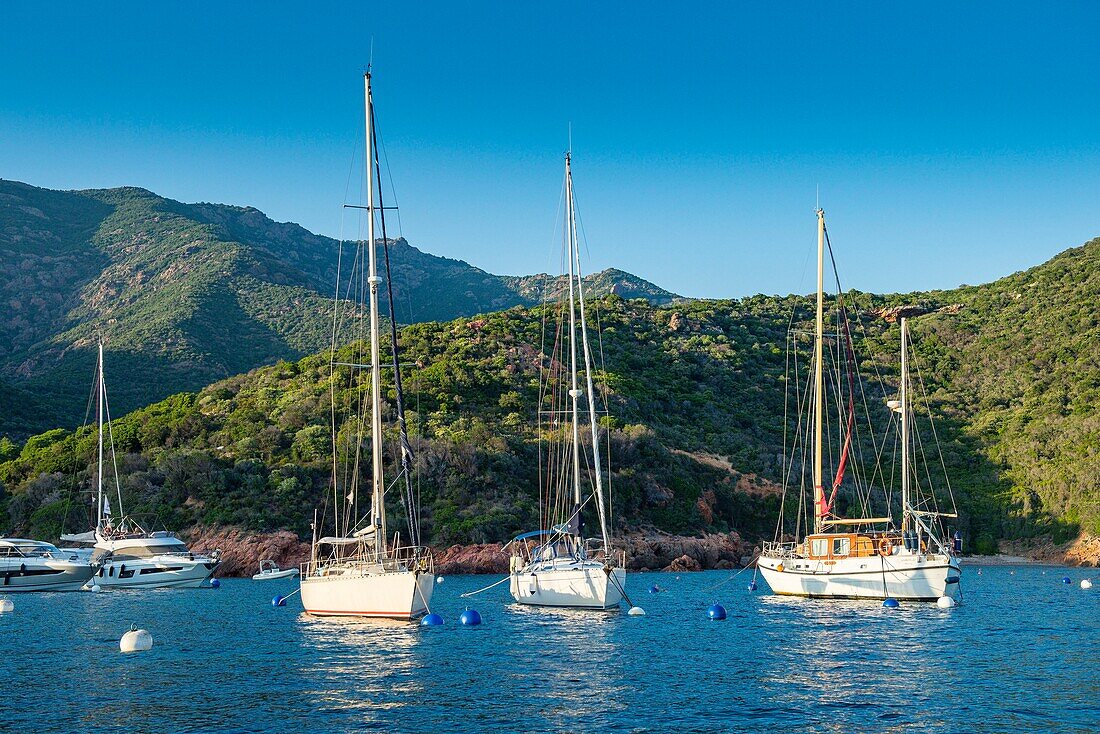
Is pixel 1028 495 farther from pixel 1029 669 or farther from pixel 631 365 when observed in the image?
pixel 1029 669

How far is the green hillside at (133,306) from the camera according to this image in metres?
109

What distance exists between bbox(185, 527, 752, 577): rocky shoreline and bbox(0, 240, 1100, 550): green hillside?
1.37m

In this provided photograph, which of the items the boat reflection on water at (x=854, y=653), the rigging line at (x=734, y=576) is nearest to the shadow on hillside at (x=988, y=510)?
the rigging line at (x=734, y=576)

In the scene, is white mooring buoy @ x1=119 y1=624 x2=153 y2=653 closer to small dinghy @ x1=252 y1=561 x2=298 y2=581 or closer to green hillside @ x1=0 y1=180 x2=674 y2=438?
small dinghy @ x1=252 y1=561 x2=298 y2=581

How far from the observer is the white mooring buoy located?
102 ft

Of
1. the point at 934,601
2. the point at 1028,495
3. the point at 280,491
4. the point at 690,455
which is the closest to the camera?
the point at 934,601

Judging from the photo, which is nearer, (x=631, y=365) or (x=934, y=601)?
(x=934, y=601)

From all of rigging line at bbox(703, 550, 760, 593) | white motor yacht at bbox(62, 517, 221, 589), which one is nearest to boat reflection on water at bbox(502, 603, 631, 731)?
rigging line at bbox(703, 550, 760, 593)

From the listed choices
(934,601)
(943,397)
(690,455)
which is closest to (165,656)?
(934,601)

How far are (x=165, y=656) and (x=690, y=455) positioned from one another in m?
56.5

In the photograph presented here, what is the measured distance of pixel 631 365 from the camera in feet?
325

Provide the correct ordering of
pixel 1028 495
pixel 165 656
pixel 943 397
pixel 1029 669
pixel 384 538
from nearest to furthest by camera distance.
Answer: pixel 1029 669 → pixel 165 656 → pixel 384 538 → pixel 1028 495 → pixel 943 397

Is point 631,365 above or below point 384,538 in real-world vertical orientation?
above

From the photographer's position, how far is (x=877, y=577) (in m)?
42.0
